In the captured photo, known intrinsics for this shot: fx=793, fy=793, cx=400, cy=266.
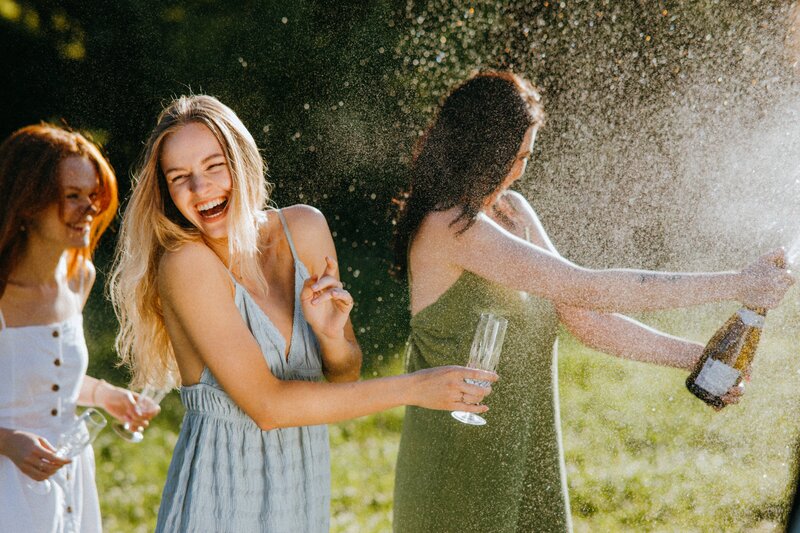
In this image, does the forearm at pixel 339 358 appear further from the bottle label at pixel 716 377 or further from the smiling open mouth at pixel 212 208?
the bottle label at pixel 716 377

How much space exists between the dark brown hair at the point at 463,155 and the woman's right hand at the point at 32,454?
86 centimetres

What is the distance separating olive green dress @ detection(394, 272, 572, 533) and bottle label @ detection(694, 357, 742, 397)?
431 millimetres

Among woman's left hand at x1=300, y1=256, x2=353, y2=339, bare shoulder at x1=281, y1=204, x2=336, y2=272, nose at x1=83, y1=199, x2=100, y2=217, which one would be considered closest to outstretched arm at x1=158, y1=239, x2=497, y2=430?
woman's left hand at x1=300, y1=256, x2=353, y2=339

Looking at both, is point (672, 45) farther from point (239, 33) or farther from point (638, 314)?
point (239, 33)

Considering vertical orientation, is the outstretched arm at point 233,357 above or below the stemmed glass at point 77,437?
above

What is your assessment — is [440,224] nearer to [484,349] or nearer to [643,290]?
[484,349]

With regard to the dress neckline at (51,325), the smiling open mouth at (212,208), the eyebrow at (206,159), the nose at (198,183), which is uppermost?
the eyebrow at (206,159)

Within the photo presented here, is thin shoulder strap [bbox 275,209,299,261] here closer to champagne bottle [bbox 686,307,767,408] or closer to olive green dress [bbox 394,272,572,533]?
olive green dress [bbox 394,272,572,533]

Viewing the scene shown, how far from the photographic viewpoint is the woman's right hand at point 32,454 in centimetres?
153

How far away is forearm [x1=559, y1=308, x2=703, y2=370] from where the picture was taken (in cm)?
201

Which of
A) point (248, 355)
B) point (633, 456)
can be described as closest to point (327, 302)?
point (248, 355)

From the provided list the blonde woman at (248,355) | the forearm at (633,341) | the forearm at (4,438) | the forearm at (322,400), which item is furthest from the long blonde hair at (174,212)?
the forearm at (633,341)

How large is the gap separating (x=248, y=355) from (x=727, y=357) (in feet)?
4.58

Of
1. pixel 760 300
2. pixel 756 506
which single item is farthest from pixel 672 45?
pixel 756 506
